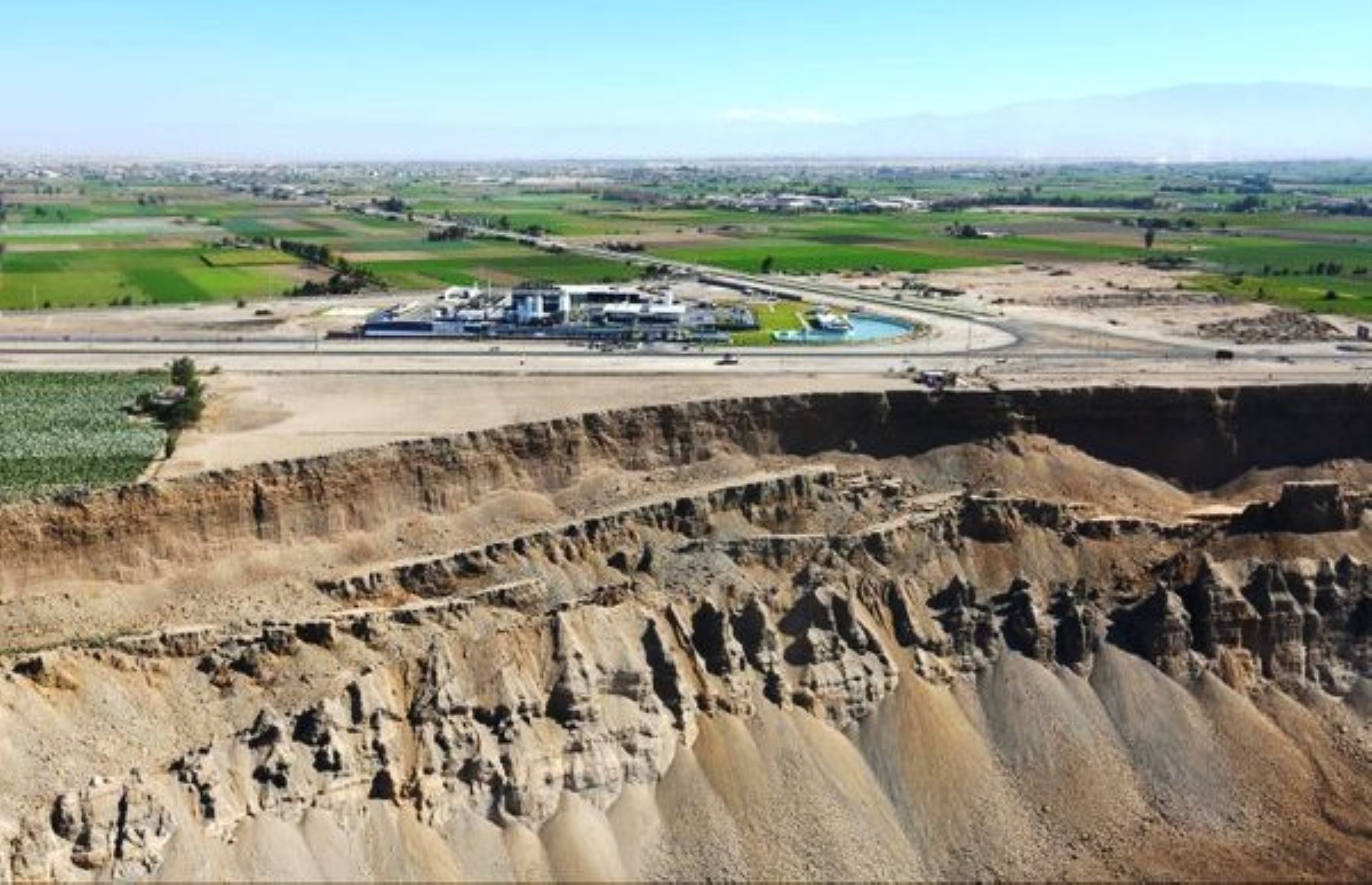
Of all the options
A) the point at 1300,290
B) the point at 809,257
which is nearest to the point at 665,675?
the point at 1300,290

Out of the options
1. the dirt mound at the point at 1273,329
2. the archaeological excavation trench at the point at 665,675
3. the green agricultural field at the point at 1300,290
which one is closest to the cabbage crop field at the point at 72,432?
the archaeological excavation trench at the point at 665,675

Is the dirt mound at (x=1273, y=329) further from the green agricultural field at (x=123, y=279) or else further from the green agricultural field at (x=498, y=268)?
the green agricultural field at (x=123, y=279)

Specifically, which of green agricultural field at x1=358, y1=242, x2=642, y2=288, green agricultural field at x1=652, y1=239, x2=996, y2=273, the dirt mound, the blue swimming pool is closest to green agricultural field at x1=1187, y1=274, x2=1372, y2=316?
the dirt mound

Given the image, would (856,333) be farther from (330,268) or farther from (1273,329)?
(330,268)

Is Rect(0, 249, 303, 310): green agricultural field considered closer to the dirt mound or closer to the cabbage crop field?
the cabbage crop field

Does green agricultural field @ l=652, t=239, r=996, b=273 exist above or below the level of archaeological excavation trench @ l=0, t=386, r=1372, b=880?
above

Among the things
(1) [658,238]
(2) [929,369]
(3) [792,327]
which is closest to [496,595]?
(2) [929,369]
